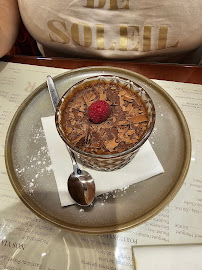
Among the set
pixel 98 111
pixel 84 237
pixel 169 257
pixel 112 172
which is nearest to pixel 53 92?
pixel 98 111

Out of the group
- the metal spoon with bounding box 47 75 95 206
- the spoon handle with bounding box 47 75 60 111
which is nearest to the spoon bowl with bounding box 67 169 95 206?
the metal spoon with bounding box 47 75 95 206

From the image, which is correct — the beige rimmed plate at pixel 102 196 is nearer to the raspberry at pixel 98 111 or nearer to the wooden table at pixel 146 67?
the wooden table at pixel 146 67

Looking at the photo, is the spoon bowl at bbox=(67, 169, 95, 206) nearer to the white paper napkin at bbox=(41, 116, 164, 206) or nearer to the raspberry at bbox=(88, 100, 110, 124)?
the white paper napkin at bbox=(41, 116, 164, 206)

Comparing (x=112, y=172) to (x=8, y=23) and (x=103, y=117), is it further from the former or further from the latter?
(x=8, y=23)

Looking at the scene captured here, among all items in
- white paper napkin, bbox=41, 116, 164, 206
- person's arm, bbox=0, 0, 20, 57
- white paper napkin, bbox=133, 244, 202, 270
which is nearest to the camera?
white paper napkin, bbox=133, 244, 202, 270

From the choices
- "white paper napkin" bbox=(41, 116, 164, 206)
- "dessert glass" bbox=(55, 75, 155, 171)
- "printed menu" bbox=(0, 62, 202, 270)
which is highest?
"dessert glass" bbox=(55, 75, 155, 171)

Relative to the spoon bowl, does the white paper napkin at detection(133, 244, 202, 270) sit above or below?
below

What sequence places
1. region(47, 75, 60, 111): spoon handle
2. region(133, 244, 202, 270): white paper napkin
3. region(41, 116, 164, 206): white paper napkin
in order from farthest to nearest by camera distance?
region(47, 75, 60, 111): spoon handle < region(41, 116, 164, 206): white paper napkin < region(133, 244, 202, 270): white paper napkin
